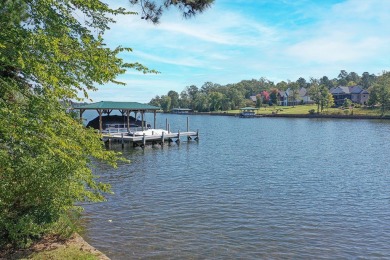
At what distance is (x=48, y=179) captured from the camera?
7785mm

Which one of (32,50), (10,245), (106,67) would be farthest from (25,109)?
(10,245)

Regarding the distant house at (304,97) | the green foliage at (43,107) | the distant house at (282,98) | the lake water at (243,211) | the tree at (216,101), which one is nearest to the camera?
the green foliage at (43,107)

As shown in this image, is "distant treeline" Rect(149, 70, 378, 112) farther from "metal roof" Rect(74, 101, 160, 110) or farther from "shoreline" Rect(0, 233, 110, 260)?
"shoreline" Rect(0, 233, 110, 260)

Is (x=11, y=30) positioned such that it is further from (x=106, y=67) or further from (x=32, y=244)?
(x=32, y=244)

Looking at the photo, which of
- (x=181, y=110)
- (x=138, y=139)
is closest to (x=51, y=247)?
(x=138, y=139)

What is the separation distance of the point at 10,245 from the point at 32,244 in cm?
52

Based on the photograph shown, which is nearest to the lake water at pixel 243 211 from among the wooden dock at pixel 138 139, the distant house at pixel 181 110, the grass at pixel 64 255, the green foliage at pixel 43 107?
the grass at pixel 64 255

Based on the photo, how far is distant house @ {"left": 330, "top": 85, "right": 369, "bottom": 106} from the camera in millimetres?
124562

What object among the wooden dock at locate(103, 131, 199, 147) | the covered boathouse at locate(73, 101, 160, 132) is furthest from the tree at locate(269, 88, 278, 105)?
the wooden dock at locate(103, 131, 199, 147)

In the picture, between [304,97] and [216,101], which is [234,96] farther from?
[304,97]

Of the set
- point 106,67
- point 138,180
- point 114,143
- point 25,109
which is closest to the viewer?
point 25,109

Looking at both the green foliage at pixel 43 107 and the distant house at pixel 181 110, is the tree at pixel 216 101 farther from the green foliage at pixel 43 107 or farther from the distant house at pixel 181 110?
the green foliage at pixel 43 107

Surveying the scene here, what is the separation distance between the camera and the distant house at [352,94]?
409 feet

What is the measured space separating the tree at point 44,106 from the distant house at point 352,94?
130m
